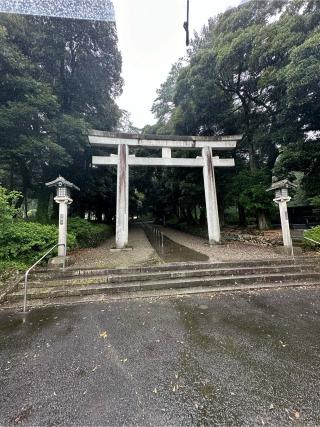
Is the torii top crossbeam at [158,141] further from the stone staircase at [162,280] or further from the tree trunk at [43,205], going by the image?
the stone staircase at [162,280]

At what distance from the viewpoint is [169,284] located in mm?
4750

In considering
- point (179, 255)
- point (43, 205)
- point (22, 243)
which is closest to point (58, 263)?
point (22, 243)

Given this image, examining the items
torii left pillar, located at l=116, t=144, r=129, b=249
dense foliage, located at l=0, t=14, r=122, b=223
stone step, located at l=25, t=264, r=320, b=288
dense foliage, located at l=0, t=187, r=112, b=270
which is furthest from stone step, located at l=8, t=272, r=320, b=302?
dense foliage, located at l=0, t=14, r=122, b=223

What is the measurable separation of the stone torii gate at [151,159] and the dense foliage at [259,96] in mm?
2084

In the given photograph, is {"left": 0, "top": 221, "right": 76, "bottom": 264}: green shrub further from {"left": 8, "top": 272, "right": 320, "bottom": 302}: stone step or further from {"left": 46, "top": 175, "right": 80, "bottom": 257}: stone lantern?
{"left": 8, "top": 272, "right": 320, "bottom": 302}: stone step

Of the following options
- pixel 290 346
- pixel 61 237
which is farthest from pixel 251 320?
pixel 61 237

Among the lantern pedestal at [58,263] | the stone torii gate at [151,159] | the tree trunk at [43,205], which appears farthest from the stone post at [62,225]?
the tree trunk at [43,205]

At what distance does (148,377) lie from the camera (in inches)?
84.1

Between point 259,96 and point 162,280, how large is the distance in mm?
11751

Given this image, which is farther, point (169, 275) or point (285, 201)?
point (285, 201)

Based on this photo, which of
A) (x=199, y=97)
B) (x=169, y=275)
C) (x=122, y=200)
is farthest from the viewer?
(x=199, y=97)

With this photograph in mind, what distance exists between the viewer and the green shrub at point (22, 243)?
5.53 metres

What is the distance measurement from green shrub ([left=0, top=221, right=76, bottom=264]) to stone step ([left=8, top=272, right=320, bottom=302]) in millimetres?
1449

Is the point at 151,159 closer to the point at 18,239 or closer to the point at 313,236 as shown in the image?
the point at 18,239
